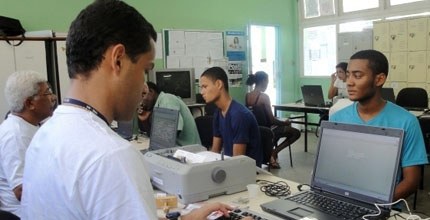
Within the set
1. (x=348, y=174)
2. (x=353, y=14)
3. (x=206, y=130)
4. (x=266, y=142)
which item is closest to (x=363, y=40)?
(x=353, y=14)

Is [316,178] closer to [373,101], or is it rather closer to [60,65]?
[373,101]

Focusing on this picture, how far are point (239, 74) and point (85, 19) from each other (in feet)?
20.5

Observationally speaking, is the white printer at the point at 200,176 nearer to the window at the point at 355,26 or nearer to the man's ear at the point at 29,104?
the man's ear at the point at 29,104

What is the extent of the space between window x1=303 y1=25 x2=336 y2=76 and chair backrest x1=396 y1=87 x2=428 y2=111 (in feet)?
6.77

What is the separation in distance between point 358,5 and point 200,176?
611 cm

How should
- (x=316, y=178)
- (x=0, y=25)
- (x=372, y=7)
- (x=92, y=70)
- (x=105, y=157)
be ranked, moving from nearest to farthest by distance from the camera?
(x=105, y=157) < (x=92, y=70) < (x=316, y=178) < (x=0, y=25) < (x=372, y=7)

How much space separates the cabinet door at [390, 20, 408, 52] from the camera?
584cm

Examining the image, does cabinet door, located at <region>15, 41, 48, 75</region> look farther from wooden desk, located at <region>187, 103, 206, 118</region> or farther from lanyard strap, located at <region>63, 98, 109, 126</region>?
lanyard strap, located at <region>63, 98, 109, 126</region>

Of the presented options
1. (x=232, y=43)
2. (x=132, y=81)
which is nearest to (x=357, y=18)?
(x=232, y=43)

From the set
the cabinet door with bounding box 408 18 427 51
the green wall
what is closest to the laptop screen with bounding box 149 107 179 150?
the green wall

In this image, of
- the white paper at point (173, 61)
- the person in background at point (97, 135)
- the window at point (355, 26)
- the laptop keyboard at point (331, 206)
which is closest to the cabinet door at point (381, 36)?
the window at point (355, 26)

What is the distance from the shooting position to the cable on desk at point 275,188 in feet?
6.00

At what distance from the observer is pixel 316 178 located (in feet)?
5.46

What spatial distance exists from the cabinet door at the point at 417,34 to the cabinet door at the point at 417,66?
0.09m
